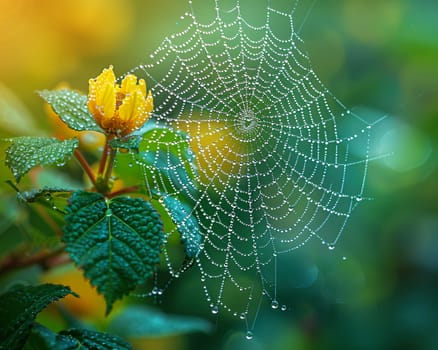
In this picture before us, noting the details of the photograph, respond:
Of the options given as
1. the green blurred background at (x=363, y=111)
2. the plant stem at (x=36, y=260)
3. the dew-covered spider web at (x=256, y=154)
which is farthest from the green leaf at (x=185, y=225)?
the green blurred background at (x=363, y=111)

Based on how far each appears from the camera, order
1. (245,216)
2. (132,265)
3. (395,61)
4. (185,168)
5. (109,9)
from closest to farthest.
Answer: (132,265)
(185,168)
(245,216)
(109,9)
(395,61)

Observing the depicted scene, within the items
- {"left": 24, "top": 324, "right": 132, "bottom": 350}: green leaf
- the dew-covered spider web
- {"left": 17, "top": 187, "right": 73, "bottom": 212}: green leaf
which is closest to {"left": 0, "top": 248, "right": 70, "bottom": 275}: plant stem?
{"left": 17, "top": 187, "right": 73, "bottom": 212}: green leaf

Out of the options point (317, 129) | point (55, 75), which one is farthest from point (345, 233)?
point (55, 75)

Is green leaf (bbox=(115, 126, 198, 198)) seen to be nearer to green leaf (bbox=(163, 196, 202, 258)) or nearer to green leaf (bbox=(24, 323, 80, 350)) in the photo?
green leaf (bbox=(163, 196, 202, 258))

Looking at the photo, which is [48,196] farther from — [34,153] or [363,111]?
[363,111]

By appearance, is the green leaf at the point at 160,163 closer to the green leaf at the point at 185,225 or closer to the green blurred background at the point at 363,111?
the green leaf at the point at 185,225

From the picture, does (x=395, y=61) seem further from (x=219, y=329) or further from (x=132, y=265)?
(x=132, y=265)
